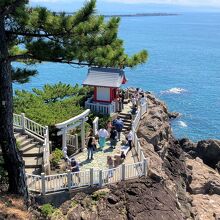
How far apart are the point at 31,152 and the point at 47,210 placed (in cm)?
438

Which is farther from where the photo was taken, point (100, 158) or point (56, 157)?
point (100, 158)

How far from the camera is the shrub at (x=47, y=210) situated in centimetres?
1808

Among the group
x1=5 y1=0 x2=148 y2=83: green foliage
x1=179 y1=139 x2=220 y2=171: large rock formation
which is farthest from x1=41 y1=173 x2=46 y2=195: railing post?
x1=179 y1=139 x2=220 y2=171: large rock formation

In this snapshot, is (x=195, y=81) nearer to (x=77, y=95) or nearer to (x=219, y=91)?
(x=219, y=91)

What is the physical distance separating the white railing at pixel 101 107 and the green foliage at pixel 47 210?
1156cm

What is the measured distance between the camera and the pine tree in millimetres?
14445

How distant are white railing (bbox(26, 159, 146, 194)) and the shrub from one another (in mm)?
666

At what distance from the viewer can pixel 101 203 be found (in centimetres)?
1952

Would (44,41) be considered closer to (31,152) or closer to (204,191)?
(31,152)

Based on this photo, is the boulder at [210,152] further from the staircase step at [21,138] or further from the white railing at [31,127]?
the staircase step at [21,138]

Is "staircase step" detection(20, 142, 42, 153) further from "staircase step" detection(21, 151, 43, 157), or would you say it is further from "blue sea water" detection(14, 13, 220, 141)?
"blue sea water" detection(14, 13, 220, 141)

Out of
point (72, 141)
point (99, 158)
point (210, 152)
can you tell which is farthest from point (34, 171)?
point (210, 152)

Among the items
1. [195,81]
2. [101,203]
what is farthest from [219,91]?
[101,203]

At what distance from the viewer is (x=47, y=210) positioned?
18.2 meters
